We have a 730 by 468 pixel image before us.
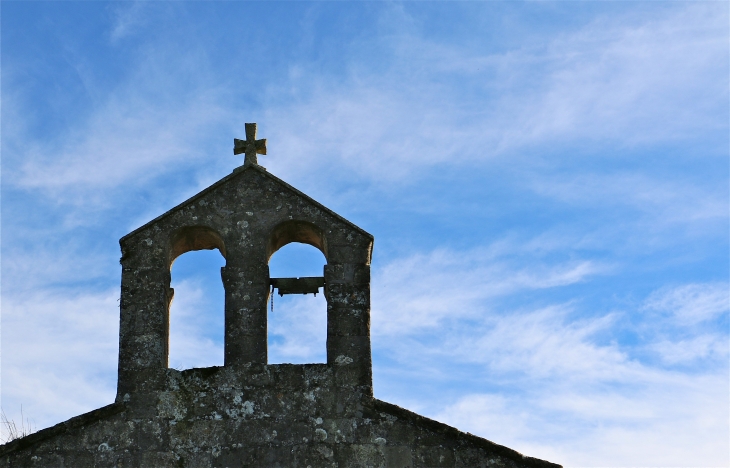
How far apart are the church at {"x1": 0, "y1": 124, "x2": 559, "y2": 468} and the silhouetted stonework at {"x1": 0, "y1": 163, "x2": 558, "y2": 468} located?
12 millimetres

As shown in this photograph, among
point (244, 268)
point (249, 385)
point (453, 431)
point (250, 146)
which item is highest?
point (250, 146)

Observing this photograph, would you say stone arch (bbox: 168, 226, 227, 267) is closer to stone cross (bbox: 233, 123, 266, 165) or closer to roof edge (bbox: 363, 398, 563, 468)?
stone cross (bbox: 233, 123, 266, 165)

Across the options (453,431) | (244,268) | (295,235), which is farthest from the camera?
(295,235)

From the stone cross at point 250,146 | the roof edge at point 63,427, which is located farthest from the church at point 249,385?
the stone cross at point 250,146

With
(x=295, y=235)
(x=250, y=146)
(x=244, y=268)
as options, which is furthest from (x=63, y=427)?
(x=250, y=146)

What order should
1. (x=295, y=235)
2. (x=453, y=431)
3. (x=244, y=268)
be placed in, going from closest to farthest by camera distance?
1. (x=453, y=431)
2. (x=244, y=268)
3. (x=295, y=235)

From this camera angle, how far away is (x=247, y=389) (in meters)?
11.0

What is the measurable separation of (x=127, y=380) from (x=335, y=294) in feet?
7.66

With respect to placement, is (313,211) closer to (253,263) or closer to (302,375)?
(253,263)

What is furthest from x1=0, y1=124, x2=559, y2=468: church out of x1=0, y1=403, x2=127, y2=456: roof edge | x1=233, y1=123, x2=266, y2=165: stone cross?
x1=233, y1=123, x2=266, y2=165: stone cross

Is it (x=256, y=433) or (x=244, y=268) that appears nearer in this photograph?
(x=256, y=433)

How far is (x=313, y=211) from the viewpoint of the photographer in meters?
11.9

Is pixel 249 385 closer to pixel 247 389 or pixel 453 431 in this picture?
pixel 247 389

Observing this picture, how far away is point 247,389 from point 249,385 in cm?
5
